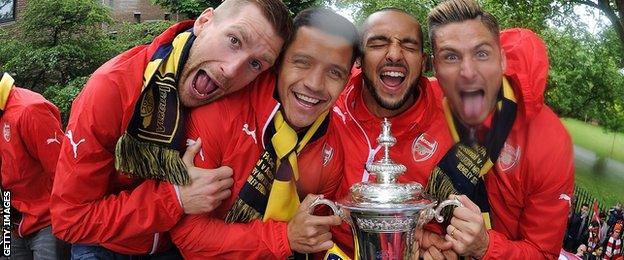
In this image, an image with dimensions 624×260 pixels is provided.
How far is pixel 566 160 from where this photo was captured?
1.84 m

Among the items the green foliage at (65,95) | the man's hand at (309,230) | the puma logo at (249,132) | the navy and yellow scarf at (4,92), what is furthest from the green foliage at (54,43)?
the man's hand at (309,230)

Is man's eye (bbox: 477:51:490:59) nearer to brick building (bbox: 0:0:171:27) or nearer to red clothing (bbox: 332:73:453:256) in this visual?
red clothing (bbox: 332:73:453:256)

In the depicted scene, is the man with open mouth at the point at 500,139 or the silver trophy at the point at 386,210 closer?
the silver trophy at the point at 386,210

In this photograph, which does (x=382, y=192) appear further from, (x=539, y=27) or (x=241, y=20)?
(x=539, y=27)

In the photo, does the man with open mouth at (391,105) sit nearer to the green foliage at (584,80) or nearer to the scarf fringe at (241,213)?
the scarf fringe at (241,213)

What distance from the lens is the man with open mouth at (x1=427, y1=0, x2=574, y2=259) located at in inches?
72.6

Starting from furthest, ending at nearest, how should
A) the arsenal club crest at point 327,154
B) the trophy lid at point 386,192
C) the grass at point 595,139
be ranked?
1. the grass at point 595,139
2. the arsenal club crest at point 327,154
3. the trophy lid at point 386,192

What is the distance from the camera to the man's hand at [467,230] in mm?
1721

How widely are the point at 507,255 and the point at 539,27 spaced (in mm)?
1082

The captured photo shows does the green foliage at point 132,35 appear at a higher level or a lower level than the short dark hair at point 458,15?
lower

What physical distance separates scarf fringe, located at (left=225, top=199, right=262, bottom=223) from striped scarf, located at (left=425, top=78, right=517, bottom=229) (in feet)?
1.90

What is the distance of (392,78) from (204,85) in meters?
0.61

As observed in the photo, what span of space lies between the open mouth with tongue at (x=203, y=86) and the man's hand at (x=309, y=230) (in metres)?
0.46

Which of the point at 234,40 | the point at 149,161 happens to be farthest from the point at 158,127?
the point at 234,40
